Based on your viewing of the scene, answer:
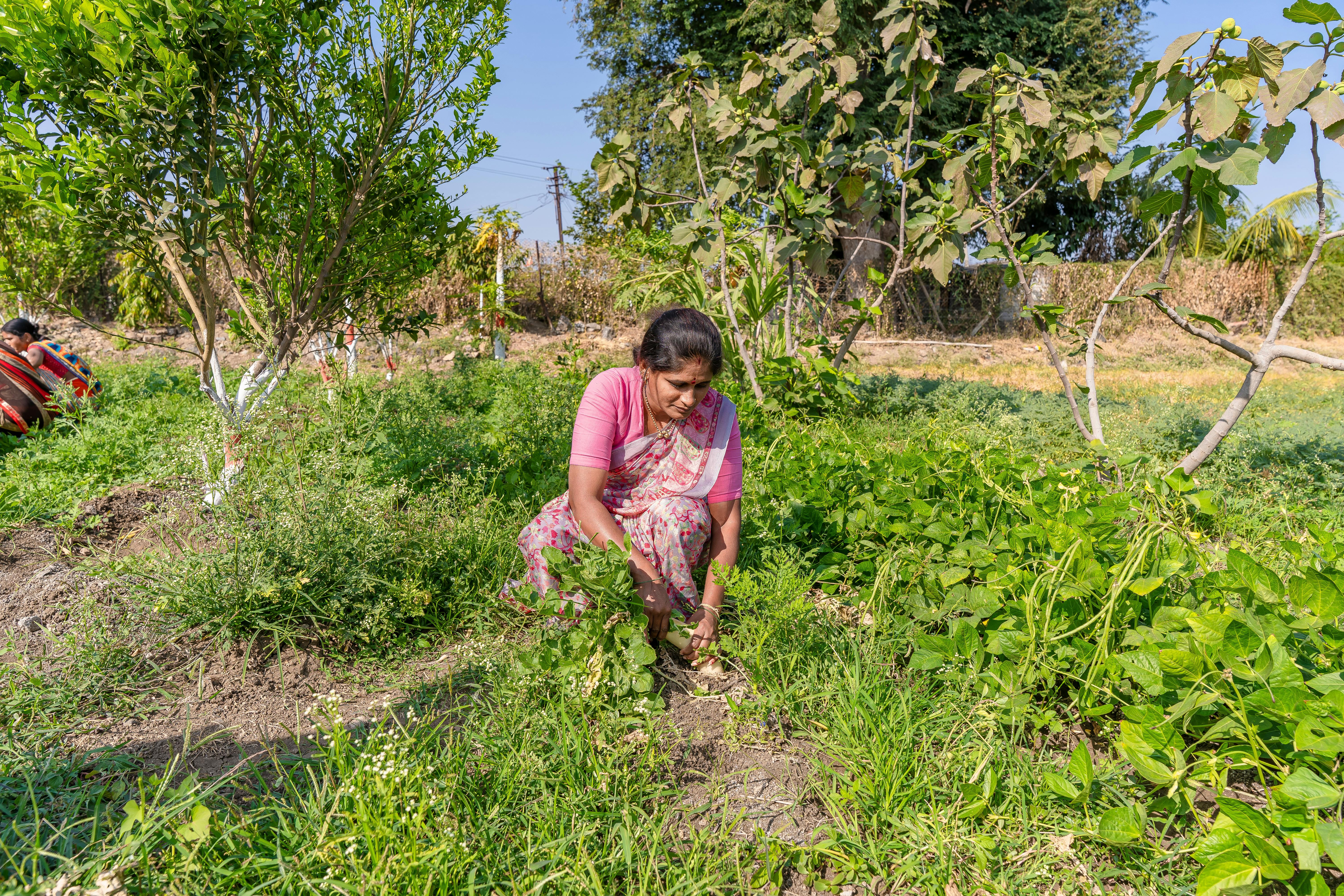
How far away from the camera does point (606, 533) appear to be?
90.0 inches

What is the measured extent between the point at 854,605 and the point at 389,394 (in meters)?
3.31

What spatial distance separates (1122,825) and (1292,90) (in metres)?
2.12

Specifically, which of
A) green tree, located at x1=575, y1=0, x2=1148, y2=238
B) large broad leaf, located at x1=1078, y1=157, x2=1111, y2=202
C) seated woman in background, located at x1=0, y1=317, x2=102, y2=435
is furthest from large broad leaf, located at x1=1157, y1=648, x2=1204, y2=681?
green tree, located at x1=575, y1=0, x2=1148, y2=238

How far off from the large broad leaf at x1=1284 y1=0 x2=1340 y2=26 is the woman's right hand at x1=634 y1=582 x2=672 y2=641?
2.45m

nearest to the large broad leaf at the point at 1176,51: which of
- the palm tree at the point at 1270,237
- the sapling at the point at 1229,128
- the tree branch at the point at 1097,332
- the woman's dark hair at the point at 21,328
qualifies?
the sapling at the point at 1229,128

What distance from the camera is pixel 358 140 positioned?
3582mm

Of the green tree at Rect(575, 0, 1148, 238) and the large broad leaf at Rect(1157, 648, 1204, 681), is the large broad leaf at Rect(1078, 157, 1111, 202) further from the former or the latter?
the green tree at Rect(575, 0, 1148, 238)

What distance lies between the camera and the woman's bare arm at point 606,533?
2.23m

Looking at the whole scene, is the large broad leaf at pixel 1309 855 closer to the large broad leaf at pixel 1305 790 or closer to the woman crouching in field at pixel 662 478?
the large broad leaf at pixel 1305 790

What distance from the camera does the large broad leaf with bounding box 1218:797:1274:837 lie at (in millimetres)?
1374

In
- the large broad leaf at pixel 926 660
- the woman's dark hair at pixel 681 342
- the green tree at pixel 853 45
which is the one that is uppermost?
the green tree at pixel 853 45

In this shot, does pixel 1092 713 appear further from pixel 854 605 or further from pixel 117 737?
pixel 117 737

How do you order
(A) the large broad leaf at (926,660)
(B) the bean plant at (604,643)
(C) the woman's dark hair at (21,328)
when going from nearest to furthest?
(B) the bean plant at (604,643), (A) the large broad leaf at (926,660), (C) the woman's dark hair at (21,328)

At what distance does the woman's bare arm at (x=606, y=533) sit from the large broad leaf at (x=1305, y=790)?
1453 millimetres
